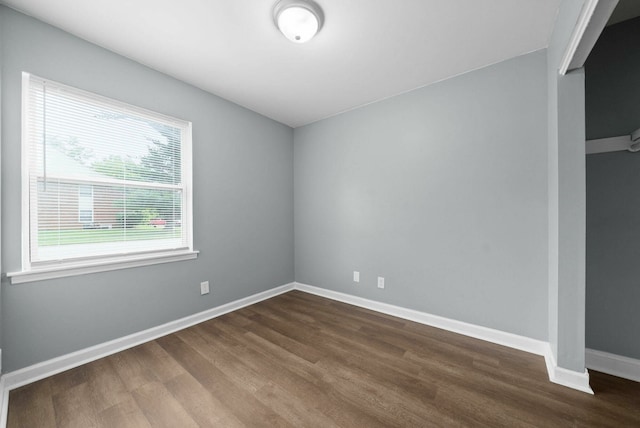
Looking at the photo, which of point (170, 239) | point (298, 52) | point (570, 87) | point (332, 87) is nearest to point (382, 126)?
point (332, 87)

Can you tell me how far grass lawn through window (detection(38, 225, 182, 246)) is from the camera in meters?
1.69

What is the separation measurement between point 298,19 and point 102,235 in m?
2.29

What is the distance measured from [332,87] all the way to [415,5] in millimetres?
1112

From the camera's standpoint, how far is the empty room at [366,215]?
1485 mm

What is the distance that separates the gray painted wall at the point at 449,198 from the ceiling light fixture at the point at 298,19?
136 cm

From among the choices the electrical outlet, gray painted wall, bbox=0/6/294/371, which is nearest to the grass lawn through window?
gray painted wall, bbox=0/6/294/371

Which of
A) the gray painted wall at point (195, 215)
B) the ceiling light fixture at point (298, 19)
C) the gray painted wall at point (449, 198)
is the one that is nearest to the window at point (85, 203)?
the gray painted wall at point (195, 215)

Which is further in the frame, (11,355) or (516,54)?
(516,54)

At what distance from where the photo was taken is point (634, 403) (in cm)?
139

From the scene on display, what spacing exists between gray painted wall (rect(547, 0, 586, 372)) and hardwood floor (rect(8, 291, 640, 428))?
33 cm

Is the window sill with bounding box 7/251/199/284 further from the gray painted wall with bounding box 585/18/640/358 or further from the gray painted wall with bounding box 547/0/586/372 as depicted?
the gray painted wall with bounding box 585/18/640/358

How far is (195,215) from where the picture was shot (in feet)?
8.16

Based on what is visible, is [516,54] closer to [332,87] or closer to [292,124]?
[332,87]

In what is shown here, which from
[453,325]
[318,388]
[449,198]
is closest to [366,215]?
[449,198]
